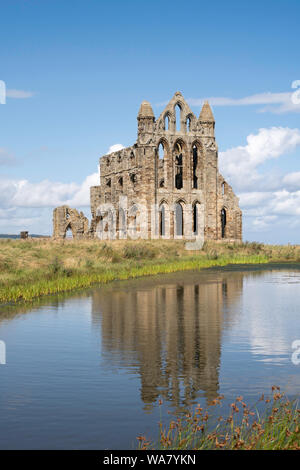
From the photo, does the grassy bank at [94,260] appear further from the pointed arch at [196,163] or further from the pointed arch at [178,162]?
the pointed arch at [178,162]

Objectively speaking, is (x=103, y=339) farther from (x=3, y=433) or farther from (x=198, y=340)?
(x=3, y=433)

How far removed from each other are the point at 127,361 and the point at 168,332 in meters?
3.99

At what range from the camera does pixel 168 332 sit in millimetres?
18141

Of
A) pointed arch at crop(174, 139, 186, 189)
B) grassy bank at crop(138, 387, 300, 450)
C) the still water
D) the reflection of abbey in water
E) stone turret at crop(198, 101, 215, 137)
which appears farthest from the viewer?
stone turret at crop(198, 101, 215, 137)

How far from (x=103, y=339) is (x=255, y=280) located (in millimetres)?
21517

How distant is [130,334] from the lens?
17.9 metres

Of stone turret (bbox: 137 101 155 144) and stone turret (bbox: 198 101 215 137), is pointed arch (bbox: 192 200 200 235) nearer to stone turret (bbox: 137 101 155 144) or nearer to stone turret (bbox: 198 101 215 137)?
stone turret (bbox: 198 101 215 137)

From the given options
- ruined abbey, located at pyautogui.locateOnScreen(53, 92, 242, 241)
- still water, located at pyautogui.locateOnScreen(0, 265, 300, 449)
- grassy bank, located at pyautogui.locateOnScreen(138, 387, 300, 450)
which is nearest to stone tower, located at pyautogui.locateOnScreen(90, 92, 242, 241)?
ruined abbey, located at pyautogui.locateOnScreen(53, 92, 242, 241)

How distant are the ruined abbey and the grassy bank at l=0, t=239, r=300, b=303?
6.34 meters

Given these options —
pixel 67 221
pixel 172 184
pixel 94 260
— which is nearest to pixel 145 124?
pixel 172 184

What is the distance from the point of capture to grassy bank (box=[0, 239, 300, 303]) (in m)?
30.0

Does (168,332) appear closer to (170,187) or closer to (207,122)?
(170,187)

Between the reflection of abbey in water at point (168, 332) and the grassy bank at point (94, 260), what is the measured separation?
3.07m

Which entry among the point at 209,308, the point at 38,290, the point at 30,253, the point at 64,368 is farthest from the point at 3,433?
the point at 30,253
